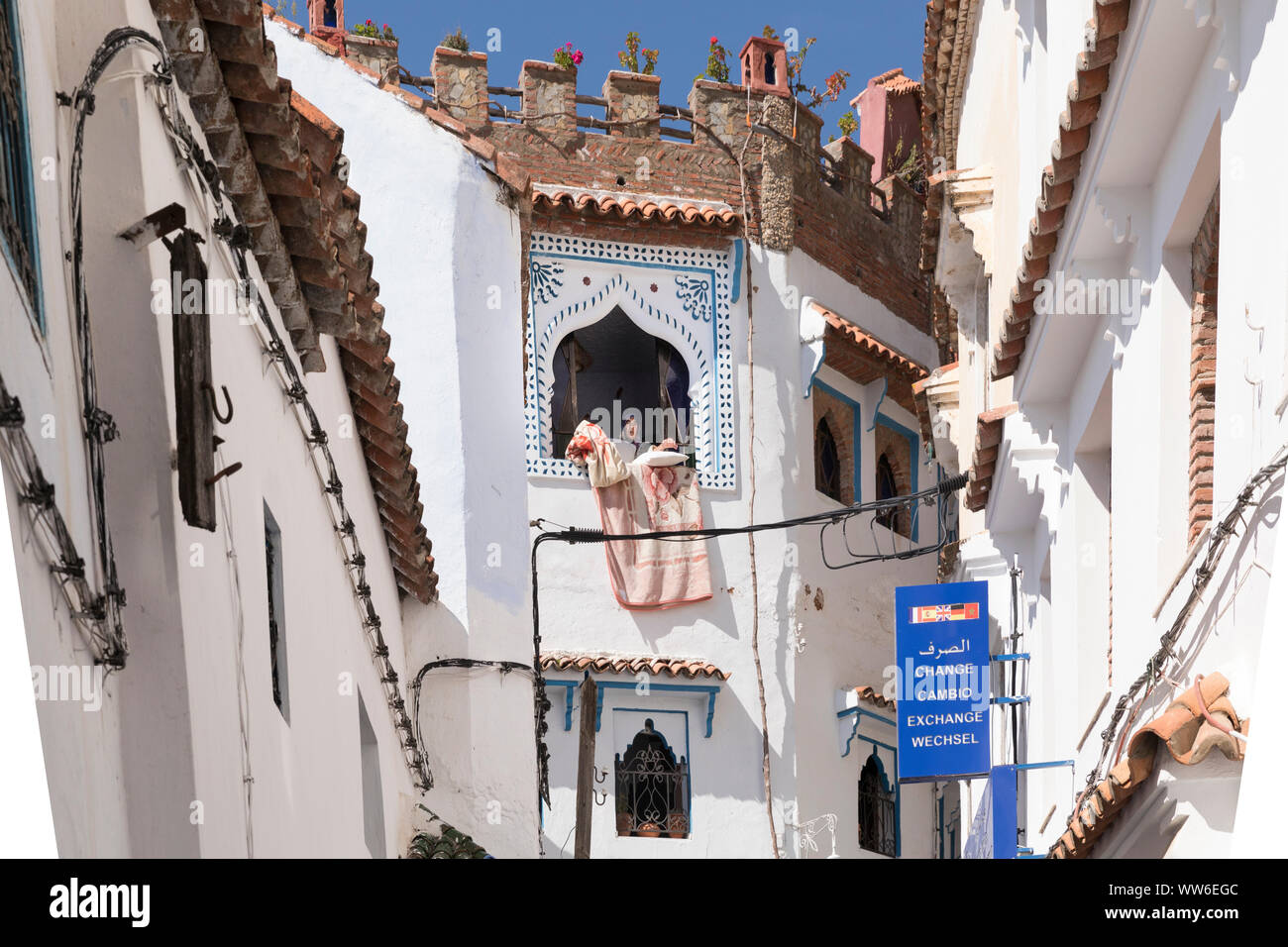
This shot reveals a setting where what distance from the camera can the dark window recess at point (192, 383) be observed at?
6438 millimetres

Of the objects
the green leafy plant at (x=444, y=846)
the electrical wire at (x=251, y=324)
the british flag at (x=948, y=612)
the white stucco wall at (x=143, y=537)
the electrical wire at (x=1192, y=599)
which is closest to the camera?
the white stucco wall at (x=143, y=537)

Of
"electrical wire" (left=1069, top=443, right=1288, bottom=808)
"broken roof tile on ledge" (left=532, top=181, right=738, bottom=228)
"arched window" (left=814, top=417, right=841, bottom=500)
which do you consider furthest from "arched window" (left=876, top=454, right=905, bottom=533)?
"electrical wire" (left=1069, top=443, right=1288, bottom=808)

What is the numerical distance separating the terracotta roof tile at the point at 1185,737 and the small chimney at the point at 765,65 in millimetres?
16602

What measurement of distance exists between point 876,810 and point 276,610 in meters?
15.2

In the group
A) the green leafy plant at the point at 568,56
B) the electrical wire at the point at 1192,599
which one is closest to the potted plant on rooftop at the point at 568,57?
the green leafy plant at the point at 568,56

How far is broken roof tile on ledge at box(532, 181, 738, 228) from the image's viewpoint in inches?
883

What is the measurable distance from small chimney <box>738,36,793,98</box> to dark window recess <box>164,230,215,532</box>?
17.9 metres

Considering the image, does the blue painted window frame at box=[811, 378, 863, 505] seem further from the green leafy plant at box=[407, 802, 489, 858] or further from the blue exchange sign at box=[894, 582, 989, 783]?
the blue exchange sign at box=[894, 582, 989, 783]

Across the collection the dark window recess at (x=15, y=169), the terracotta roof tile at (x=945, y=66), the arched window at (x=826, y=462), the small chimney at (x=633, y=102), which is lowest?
the dark window recess at (x=15, y=169)

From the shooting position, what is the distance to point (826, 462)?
79.6ft
